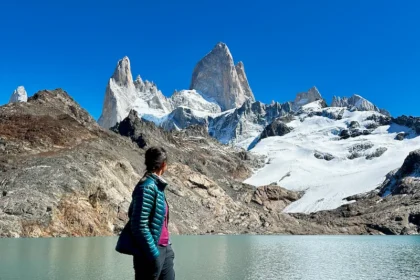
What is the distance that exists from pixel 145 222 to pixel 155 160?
1.21 meters

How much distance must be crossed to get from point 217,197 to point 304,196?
67866 millimetres

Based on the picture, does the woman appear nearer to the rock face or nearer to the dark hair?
the dark hair

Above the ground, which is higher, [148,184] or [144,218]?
[148,184]

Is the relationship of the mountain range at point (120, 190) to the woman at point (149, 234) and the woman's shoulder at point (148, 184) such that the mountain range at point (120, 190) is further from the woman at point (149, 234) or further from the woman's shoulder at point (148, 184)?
the woman's shoulder at point (148, 184)

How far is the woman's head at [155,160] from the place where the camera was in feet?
25.6

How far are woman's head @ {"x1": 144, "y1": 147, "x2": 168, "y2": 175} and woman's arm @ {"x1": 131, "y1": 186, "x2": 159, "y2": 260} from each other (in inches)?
24.2

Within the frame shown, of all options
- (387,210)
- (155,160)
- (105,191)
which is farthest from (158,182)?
(387,210)

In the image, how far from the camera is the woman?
7023 mm

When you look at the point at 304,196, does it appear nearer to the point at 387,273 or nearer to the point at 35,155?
the point at 35,155

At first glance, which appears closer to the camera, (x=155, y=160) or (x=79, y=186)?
(x=155, y=160)

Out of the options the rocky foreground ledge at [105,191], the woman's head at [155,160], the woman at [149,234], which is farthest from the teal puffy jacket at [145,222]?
the rocky foreground ledge at [105,191]

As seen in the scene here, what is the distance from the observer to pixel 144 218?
7.08 m

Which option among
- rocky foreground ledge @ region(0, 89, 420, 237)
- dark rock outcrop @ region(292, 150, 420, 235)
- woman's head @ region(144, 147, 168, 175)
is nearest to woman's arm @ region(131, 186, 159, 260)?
woman's head @ region(144, 147, 168, 175)

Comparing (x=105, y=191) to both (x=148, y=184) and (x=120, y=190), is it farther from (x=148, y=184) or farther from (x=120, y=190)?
(x=148, y=184)
